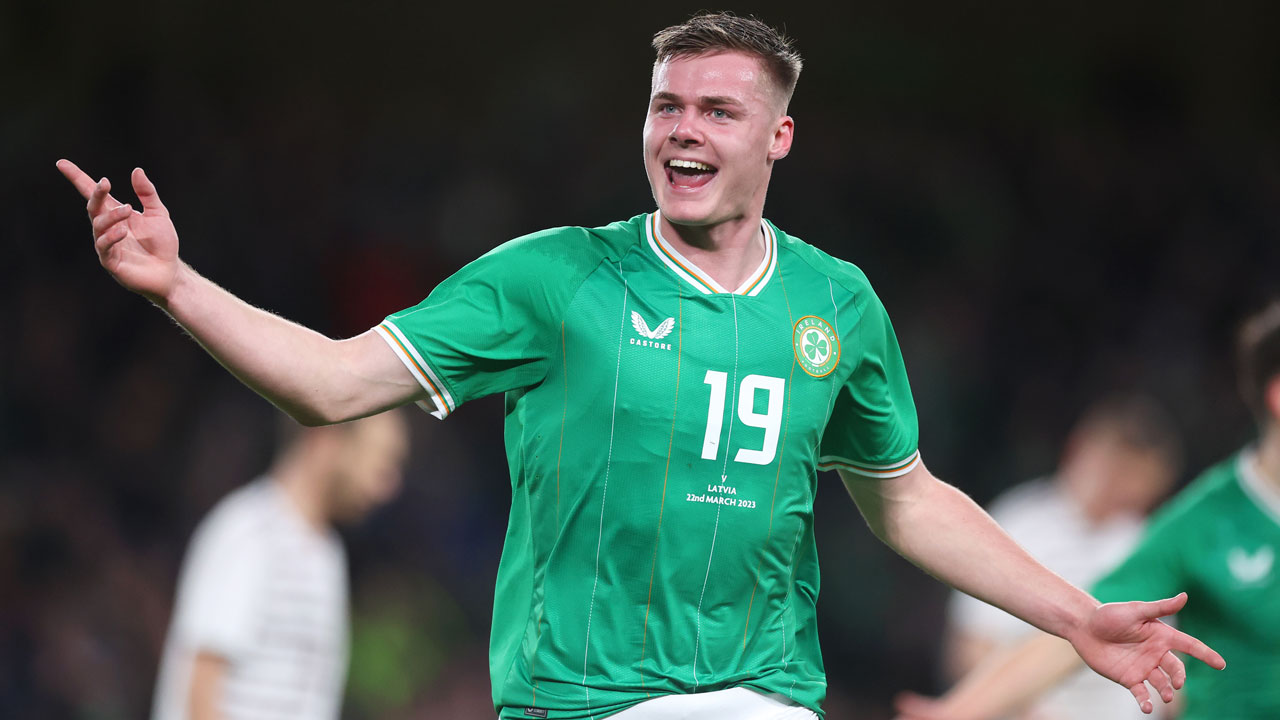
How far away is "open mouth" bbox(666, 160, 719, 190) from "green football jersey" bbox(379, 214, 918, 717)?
20 cm

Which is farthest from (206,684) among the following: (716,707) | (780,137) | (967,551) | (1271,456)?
(1271,456)

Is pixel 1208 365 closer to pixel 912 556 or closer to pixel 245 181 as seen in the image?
pixel 245 181

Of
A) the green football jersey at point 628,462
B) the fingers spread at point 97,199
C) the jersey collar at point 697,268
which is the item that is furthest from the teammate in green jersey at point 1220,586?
the fingers spread at point 97,199

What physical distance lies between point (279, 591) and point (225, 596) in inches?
10.2

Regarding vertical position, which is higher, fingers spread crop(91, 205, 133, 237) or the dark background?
the dark background

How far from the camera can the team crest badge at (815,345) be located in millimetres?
3219

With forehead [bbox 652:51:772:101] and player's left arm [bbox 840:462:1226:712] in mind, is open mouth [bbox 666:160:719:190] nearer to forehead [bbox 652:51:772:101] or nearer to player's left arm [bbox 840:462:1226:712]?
forehead [bbox 652:51:772:101]

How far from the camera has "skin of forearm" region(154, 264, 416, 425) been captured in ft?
8.50

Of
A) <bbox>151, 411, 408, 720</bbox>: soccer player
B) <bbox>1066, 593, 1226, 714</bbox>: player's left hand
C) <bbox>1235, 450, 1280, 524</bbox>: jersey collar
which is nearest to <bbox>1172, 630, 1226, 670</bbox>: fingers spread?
<bbox>1066, 593, 1226, 714</bbox>: player's left hand

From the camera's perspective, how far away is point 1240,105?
11.5 meters

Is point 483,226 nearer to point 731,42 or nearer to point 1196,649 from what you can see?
point 731,42

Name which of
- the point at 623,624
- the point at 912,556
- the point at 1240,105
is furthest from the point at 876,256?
the point at 623,624

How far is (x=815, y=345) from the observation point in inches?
128

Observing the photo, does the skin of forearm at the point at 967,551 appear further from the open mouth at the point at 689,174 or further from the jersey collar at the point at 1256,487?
the jersey collar at the point at 1256,487
